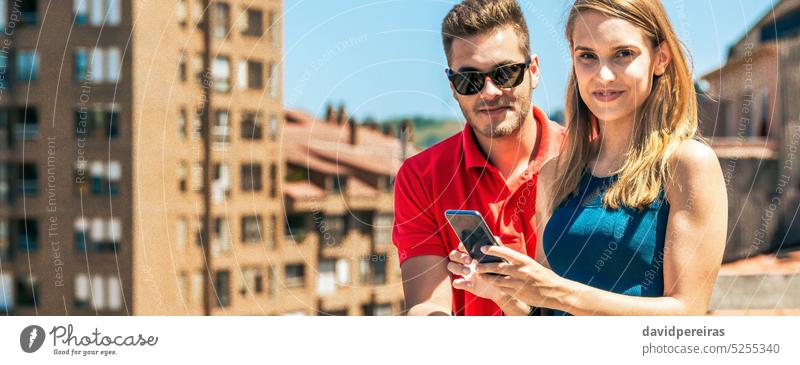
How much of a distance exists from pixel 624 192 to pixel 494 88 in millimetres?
776

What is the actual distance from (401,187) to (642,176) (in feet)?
3.30

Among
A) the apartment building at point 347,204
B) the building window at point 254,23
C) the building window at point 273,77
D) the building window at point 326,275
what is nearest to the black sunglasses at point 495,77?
the building window at point 273,77

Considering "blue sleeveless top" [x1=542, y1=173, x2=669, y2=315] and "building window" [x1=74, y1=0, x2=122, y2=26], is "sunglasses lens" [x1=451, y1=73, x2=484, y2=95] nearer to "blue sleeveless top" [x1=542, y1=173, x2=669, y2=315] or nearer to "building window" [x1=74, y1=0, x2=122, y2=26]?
"blue sleeveless top" [x1=542, y1=173, x2=669, y2=315]

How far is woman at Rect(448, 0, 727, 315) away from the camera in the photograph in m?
2.02

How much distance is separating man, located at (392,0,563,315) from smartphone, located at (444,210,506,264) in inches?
15.7

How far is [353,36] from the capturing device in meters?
3.16

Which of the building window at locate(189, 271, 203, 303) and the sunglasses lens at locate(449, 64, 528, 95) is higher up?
the sunglasses lens at locate(449, 64, 528, 95)

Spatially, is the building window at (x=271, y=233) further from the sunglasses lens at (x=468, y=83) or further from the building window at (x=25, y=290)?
the sunglasses lens at (x=468, y=83)

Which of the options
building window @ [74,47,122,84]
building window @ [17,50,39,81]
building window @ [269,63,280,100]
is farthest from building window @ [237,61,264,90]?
building window @ [17,50,39,81]

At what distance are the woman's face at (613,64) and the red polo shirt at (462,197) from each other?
406 millimetres

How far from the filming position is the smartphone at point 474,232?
7.37 feet

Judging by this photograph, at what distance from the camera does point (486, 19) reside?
2715mm

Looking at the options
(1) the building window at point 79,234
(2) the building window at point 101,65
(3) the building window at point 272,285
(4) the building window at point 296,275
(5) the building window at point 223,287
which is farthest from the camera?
(4) the building window at point 296,275

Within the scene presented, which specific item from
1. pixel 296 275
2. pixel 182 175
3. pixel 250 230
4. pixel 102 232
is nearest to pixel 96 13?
pixel 182 175
